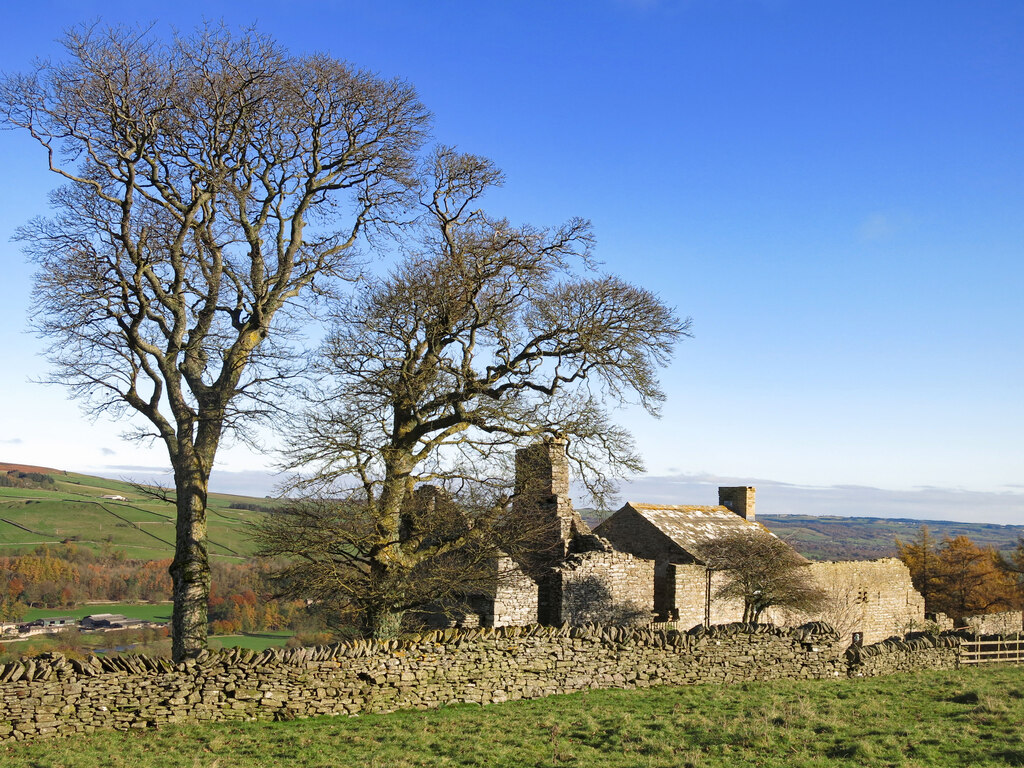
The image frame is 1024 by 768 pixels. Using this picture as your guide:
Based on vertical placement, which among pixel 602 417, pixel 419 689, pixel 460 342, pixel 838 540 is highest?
pixel 460 342

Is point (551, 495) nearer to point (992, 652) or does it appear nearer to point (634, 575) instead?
point (634, 575)

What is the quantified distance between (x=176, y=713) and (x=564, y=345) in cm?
1067

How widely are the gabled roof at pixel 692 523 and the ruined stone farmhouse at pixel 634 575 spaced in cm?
5

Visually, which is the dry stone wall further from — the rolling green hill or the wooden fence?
the rolling green hill

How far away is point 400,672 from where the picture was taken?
13594 mm

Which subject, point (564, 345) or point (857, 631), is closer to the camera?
point (564, 345)

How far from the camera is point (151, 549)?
80.2 metres

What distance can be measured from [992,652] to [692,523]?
382 inches

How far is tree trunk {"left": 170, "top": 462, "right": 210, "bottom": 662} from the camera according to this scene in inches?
595

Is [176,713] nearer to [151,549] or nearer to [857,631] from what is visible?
[857,631]

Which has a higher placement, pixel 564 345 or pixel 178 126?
pixel 178 126

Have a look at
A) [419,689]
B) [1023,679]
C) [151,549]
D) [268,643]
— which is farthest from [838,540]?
[419,689]

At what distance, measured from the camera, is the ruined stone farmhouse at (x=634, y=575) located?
1975 centimetres

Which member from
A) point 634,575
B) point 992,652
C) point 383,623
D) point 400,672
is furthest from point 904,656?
point 400,672
